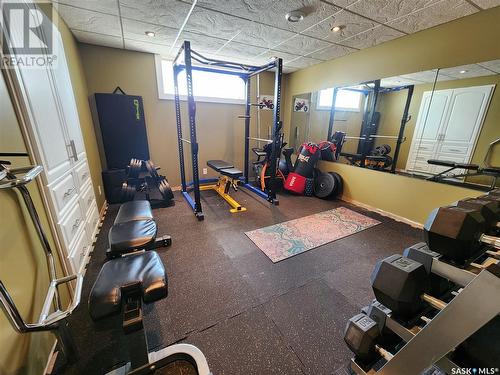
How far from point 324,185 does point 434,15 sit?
2.49 meters

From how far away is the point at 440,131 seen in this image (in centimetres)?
262

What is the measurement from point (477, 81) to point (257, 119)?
3.42 metres

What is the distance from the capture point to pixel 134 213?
1917 mm

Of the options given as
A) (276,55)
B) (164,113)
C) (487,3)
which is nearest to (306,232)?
(487,3)

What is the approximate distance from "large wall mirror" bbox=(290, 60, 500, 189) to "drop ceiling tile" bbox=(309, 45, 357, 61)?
511mm

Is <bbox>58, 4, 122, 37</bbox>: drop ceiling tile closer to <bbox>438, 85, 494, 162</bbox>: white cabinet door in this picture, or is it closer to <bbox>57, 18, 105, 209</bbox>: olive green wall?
<bbox>57, 18, 105, 209</bbox>: olive green wall

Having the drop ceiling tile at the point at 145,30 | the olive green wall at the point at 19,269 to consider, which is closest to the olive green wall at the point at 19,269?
the olive green wall at the point at 19,269

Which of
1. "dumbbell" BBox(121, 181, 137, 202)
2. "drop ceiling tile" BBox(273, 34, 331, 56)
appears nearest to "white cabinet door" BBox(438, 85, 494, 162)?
"drop ceiling tile" BBox(273, 34, 331, 56)

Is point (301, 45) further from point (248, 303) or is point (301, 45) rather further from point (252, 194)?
point (248, 303)

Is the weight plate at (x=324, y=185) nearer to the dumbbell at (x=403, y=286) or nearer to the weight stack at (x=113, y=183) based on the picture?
the dumbbell at (x=403, y=286)

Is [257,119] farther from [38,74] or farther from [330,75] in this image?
[38,74]

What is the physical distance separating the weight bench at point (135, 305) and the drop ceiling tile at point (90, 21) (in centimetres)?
271

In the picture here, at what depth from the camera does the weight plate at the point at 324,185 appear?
12.1 feet

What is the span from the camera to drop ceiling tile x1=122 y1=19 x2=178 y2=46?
2.44m
